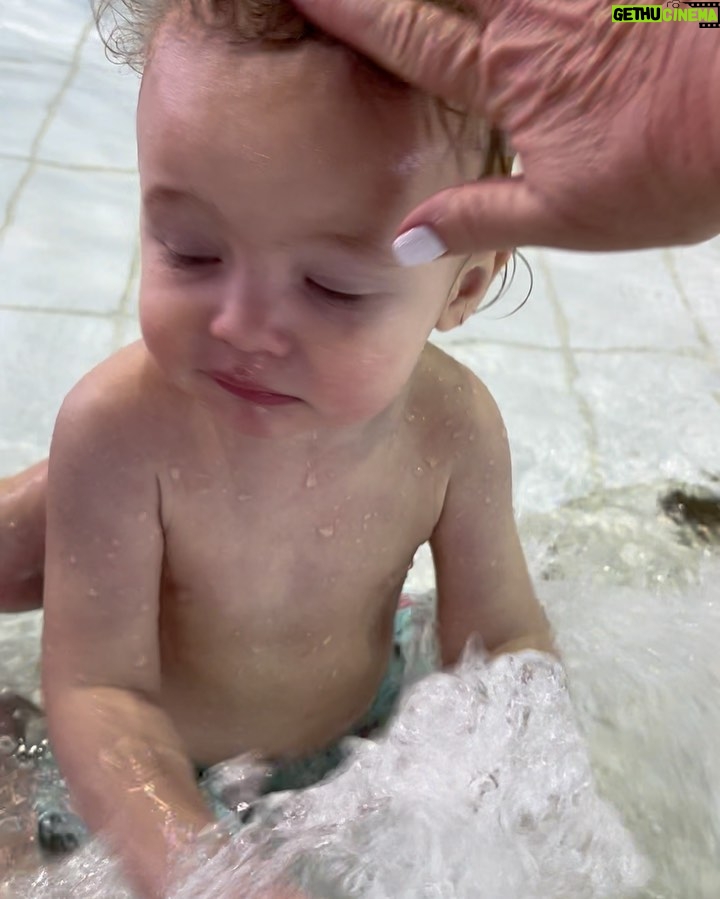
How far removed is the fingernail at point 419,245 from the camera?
20.9 inches

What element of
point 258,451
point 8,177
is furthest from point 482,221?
point 8,177

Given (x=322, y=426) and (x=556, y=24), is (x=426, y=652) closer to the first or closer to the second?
(x=322, y=426)

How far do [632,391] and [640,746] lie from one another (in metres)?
0.75

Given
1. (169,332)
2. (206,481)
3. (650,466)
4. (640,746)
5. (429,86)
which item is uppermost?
(429,86)

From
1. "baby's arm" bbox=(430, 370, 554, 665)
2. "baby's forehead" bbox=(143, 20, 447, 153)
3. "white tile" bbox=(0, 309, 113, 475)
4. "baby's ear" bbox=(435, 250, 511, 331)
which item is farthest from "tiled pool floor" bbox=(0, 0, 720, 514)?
"baby's forehead" bbox=(143, 20, 447, 153)

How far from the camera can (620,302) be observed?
1932mm

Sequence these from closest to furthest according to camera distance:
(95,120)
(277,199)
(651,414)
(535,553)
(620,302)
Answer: (277,199), (535,553), (651,414), (620,302), (95,120)

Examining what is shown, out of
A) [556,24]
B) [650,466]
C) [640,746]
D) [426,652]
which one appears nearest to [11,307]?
[426,652]

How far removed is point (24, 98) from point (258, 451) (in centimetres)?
157

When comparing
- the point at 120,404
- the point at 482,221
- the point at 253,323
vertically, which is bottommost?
the point at 120,404

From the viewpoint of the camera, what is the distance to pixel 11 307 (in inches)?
66.1

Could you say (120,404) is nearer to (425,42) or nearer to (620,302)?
(425,42)

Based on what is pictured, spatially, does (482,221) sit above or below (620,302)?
above

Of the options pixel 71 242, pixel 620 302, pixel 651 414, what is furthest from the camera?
A: pixel 620 302
